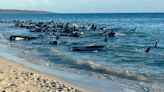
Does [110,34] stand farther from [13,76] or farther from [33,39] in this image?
[13,76]

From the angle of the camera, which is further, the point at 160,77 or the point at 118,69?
the point at 118,69

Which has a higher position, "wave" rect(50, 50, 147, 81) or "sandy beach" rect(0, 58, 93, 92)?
"sandy beach" rect(0, 58, 93, 92)

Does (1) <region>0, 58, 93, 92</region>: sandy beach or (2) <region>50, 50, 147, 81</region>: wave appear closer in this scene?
(1) <region>0, 58, 93, 92</region>: sandy beach

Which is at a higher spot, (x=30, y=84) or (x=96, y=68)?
(x=30, y=84)

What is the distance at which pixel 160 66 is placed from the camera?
80.2 feet

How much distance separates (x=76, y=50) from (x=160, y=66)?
10727 mm

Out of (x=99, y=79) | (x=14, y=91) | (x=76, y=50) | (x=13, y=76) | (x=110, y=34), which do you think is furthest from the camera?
(x=110, y=34)

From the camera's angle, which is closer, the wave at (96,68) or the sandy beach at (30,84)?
the sandy beach at (30,84)

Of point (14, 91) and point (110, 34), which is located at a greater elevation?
point (14, 91)

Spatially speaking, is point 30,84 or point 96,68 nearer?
point 30,84

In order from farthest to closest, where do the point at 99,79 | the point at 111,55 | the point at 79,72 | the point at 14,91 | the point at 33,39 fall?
the point at 33,39
the point at 111,55
the point at 79,72
the point at 99,79
the point at 14,91

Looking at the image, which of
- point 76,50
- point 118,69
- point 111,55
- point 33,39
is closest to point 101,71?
point 118,69

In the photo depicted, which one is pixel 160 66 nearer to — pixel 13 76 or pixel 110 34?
pixel 13 76

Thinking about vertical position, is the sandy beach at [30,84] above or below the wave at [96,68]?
above
